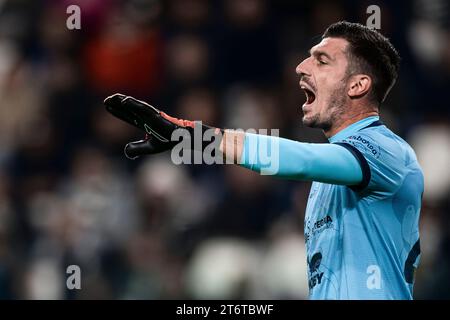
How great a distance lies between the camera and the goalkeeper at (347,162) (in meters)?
3.37

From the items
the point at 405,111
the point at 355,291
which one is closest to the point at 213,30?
the point at 405,111

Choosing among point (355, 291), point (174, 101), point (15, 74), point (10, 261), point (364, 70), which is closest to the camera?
point (355, 291)

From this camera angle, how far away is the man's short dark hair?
4.02 m

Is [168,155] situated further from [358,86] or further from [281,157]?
[281,157]

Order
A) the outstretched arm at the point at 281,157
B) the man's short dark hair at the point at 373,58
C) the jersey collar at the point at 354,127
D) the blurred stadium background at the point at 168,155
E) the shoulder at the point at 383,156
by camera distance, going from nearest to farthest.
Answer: the outstretched arm at the point at 281,157 → the shoulder at the point at 383,156 → the jersey collar at the point at 354,127 → the man's short dark hair at the point at 373,58 → the blurred stadium background at the point at 168,155

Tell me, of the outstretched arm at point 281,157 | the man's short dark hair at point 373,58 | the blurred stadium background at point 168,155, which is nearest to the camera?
the outstretched arm at point 281,157

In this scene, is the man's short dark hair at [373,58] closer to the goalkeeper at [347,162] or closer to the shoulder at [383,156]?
the goalkeeper at [347,162]

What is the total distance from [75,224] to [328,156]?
479 centimetres

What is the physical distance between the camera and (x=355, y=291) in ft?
12.0

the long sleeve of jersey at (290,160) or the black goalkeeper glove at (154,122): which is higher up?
the black goalkeeper glove at (154,122)

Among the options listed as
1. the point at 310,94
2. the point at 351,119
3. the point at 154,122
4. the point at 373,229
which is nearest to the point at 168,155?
the point at 310,94

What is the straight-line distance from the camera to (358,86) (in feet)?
13.1

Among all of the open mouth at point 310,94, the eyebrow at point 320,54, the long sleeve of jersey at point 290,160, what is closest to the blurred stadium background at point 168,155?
the open mouth at point 310,94
